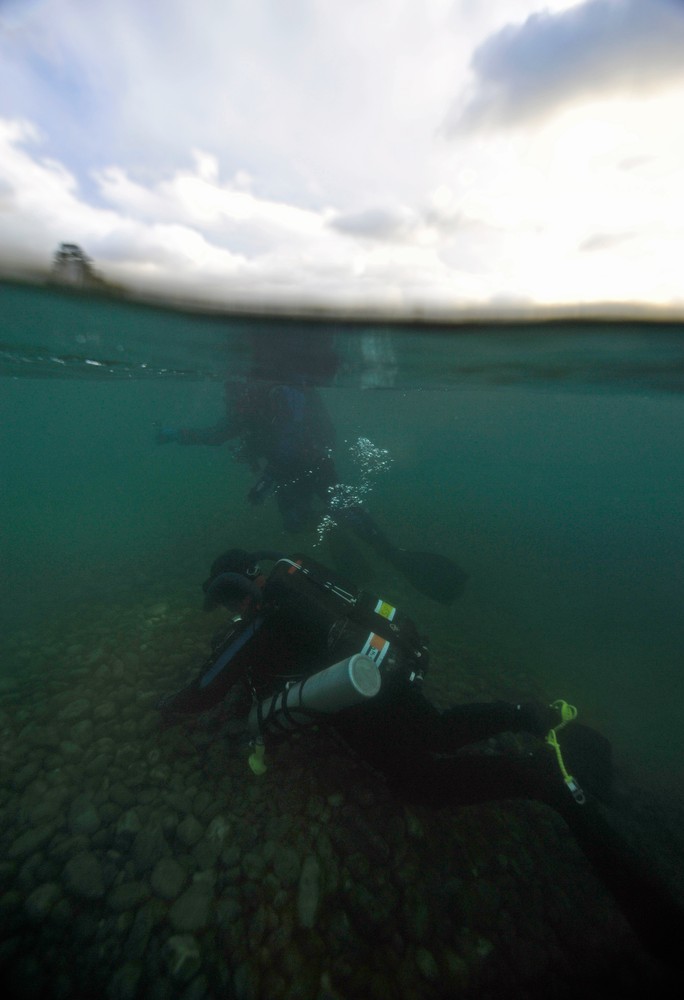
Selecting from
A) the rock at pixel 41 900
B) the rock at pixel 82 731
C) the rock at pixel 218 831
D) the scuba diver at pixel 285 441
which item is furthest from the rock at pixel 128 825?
the scuba diver at pixel 285 441

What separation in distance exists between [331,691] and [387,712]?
3.10 feet

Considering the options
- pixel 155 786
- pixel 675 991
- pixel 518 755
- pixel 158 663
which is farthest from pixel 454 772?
pixel 158 663

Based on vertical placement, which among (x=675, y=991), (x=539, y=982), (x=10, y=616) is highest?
(x=675, y=991)

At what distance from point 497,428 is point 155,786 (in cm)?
14737

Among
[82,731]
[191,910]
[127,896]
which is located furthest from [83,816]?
[191,910]

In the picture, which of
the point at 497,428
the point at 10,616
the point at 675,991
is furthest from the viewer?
the point at 497,428

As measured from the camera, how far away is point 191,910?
2969mm

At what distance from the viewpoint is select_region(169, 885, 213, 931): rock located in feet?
9.45

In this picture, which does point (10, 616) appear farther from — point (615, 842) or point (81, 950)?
point (615, 842)

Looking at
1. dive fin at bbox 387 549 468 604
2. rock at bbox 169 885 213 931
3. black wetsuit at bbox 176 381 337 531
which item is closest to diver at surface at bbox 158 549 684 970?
rock at bbox 169 885 213 931

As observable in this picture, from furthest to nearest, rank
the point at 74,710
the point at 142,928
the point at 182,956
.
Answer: the point at 74,710 → the point at 142,928 → the point at 182,956

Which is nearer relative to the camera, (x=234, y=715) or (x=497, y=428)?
(x=234, y=715)

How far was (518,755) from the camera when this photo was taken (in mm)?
3645

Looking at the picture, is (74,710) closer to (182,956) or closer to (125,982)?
(125,982)
